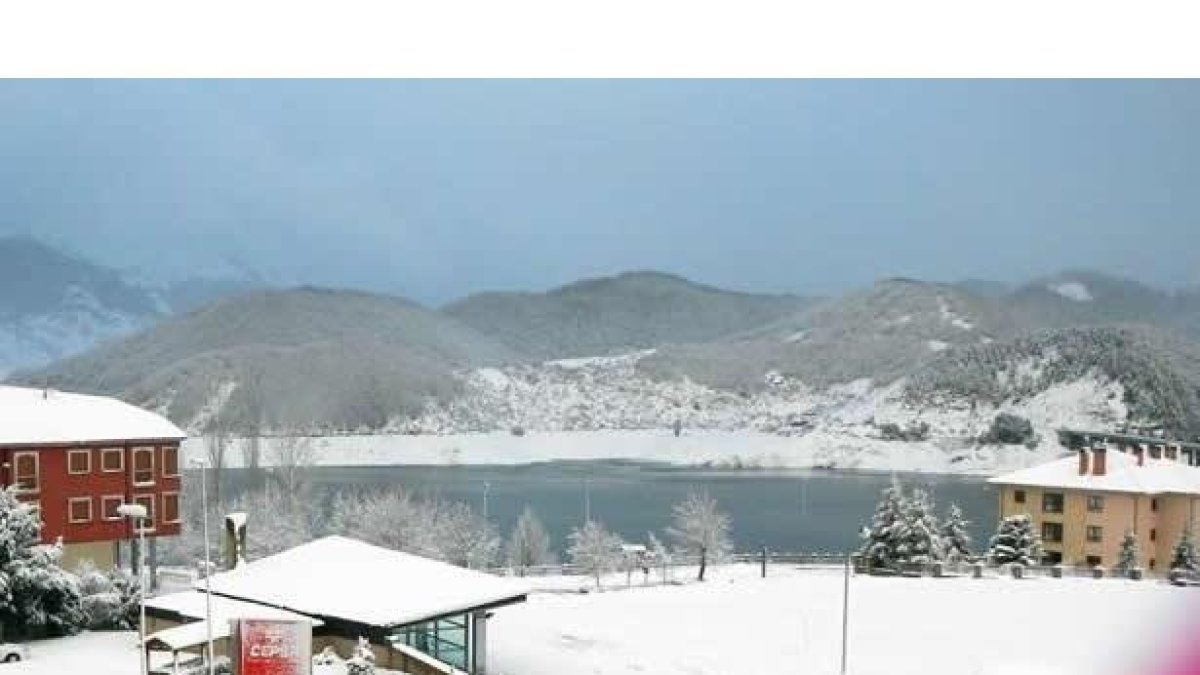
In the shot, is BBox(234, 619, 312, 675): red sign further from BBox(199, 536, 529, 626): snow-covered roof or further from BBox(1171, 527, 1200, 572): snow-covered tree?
BBox(1171, 527, 1200, 572): snow-covered tree

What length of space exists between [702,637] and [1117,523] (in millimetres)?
21528

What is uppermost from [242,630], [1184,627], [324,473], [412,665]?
[1184,627]

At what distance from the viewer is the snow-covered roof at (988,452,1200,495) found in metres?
40.3

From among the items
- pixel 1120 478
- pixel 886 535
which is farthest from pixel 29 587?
pixel 1120 478

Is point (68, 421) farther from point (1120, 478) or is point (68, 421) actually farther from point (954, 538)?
point (1120, 478)

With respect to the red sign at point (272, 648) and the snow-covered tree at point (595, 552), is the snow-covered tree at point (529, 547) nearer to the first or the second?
the snow-covered tree at point (595, 552)

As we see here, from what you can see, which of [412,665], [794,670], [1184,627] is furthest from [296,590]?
[1184,627]

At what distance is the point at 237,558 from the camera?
68.1 feet

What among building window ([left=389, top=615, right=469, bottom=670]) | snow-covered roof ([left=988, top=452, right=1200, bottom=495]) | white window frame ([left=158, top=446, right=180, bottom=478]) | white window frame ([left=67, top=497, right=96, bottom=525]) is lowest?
snow-covered roof ([left=988, top=452, right=1200, bottom=495])

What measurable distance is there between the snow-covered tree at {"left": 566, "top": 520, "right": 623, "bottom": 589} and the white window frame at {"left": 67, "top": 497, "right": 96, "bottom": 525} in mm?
16264

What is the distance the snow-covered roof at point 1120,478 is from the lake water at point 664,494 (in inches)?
342

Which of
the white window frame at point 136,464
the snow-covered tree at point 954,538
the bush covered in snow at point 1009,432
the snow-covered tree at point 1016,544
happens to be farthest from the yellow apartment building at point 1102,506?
the bush covered in snow at point 1009,432

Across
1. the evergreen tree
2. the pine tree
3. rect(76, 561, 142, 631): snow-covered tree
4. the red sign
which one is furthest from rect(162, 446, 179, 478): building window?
the evergreen tree

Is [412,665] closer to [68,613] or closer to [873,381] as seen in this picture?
[68,613]
